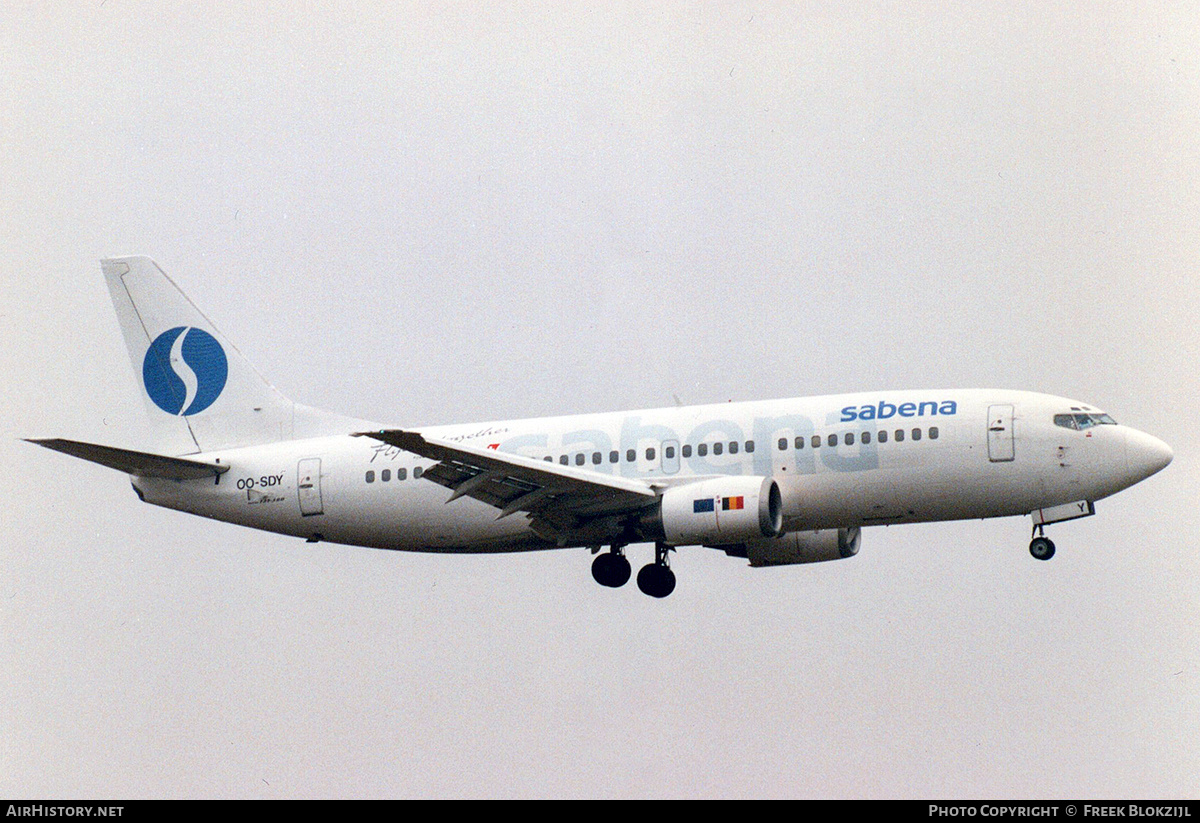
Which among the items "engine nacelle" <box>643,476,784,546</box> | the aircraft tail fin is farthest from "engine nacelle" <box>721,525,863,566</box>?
the aircraft tail fin

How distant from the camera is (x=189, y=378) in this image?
57.3 meters

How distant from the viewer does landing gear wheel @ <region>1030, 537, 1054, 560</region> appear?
162 ft

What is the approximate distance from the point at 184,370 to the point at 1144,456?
26.7 metres

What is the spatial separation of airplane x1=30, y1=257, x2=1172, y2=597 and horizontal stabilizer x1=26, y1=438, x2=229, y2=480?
0.06m

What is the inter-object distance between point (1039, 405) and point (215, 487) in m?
22.0

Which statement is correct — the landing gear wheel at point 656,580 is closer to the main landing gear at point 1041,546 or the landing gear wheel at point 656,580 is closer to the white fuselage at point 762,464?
the white fuselage at point 762,464

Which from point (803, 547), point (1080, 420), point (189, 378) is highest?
point (189, 378)

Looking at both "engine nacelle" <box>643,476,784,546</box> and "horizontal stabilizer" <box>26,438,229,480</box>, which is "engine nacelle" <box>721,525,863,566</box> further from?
"horizontal stabilizer" <box>26,438,229,480</box>

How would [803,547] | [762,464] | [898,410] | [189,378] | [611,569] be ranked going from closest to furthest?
[898,410] < [762,464] < [611,569] < [803,547] < [189,378]

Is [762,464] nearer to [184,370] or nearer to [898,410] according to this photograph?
[898,410]

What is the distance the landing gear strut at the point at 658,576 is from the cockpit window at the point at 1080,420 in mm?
10843

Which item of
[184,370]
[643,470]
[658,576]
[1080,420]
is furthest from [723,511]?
[184,370]
